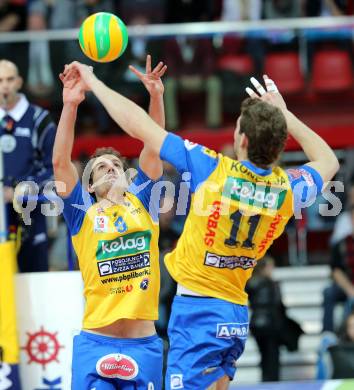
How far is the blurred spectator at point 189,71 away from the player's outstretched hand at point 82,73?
23.4ft

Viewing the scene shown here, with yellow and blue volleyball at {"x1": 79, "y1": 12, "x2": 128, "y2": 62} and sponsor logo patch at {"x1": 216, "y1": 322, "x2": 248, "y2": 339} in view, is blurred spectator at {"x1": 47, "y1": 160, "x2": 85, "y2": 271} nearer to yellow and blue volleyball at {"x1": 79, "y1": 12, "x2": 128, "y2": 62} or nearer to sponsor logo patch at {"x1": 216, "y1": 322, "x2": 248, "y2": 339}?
yellow and blue volleyball at {"x1": 79, "y1": 12, "x2": 128, "y2": 62}

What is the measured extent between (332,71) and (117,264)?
7.89 metres

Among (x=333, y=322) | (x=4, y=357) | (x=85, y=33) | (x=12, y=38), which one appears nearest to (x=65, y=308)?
(x=4, y=357)

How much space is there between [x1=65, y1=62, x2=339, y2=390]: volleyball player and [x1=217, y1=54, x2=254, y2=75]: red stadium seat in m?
7.00

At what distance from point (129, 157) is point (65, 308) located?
4988mm

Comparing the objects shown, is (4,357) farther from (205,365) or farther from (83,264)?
(205,365)

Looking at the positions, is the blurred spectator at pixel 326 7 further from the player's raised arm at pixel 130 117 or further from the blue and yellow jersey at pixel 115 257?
the player's raised arm at pixel 130 117

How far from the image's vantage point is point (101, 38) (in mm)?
6297

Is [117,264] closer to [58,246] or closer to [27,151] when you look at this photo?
[27,151]

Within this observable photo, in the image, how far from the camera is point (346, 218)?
460 inches

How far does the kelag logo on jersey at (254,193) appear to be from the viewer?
536cm

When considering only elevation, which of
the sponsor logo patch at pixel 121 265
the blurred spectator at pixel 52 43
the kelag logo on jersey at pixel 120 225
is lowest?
the sponsor logo patch at pixel 121 265

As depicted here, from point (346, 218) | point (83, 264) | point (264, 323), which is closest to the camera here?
point (83, 264)

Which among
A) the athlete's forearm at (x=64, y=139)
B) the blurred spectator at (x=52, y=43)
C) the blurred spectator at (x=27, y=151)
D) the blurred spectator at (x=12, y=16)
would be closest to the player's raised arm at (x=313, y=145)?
the athlete's forearm at (x=64, y=139)
